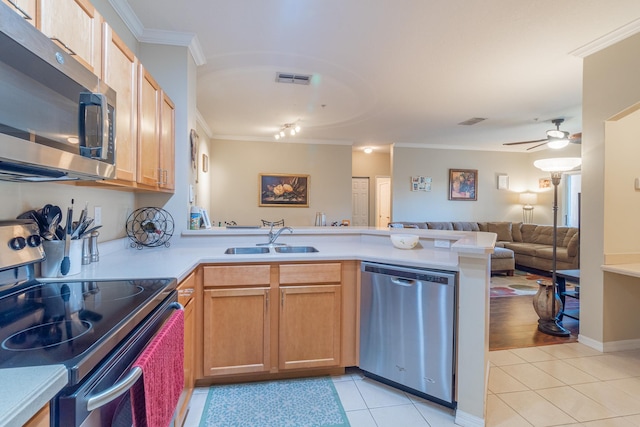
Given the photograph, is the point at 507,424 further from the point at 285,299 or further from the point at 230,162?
the point at 230,162

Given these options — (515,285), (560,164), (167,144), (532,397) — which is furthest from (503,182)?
(167,144)

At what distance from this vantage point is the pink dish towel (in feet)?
2.92

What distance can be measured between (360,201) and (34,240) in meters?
7.28

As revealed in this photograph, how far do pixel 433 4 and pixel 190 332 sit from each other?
267 centimetres

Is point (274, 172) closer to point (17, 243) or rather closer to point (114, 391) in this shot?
point (17, 243)

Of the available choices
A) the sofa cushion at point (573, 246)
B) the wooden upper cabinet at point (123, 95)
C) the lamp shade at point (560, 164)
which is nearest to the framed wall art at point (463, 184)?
the sofa cushion at point (573, 246)

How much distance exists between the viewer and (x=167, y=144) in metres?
2.34

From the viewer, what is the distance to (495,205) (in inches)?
283

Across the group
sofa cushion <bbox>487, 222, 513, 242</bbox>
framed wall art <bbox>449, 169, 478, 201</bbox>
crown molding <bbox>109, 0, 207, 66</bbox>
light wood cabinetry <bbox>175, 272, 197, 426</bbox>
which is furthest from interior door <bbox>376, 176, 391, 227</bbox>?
light wood cabinetry <bbox>175, 272, 197, 426</bbox>

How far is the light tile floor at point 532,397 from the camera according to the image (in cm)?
173

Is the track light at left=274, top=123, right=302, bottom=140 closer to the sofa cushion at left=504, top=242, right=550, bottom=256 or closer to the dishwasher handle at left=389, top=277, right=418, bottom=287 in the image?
the dishwasher handle at left=389, top=277, right=418, bottom=287

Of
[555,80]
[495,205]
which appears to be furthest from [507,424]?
[495,205]

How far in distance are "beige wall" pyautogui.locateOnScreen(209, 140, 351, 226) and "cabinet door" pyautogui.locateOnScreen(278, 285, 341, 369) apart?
4.40 meters

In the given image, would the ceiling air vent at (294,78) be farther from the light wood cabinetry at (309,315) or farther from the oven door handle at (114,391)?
the oven door handle at (114,391)
